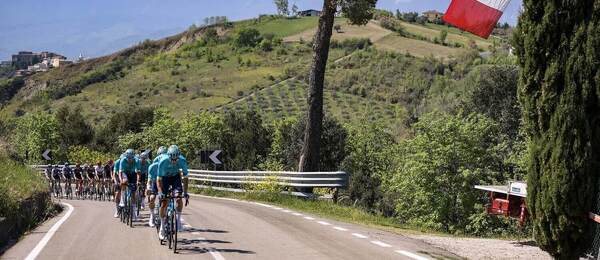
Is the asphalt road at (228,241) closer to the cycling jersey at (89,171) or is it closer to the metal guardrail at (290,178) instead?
the metal guardrail at (290,178)

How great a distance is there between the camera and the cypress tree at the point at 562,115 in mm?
9539

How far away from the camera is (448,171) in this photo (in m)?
38.1

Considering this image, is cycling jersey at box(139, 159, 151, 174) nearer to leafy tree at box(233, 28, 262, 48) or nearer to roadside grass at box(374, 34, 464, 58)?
roadside grass at box(374, 34, 464, 58)

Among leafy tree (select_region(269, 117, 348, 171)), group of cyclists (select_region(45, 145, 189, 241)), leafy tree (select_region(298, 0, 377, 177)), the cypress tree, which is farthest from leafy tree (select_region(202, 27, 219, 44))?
the cypress tree

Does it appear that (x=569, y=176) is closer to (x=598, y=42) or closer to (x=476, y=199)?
(x=598, y=42)

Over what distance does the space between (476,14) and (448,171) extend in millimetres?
27075

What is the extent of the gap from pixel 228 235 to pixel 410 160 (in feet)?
85.0

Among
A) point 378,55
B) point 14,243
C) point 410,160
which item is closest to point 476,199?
point 410,160

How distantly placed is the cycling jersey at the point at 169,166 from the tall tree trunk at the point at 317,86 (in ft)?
37.4

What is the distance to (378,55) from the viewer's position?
12862 cm

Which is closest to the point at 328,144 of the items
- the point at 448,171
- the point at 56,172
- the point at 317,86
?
the point at 448,171

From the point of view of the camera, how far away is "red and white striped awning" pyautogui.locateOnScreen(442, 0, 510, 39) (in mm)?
11625

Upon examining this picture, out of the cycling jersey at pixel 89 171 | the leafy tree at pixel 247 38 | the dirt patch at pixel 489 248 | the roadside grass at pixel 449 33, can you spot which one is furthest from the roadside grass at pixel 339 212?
the leafy tree at pixel 247 38

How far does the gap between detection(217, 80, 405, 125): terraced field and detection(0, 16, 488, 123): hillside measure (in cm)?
16
